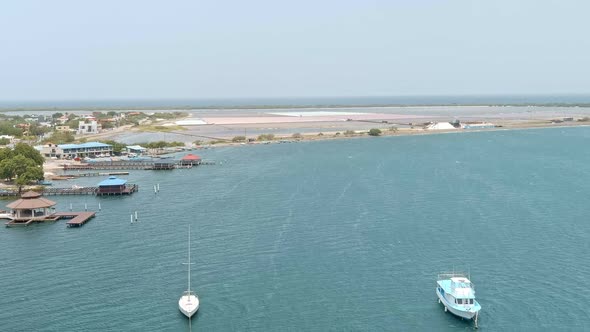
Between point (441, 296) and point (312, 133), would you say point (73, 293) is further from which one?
point (312, 133)

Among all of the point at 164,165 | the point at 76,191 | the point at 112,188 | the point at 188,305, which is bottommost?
the point at 76,191

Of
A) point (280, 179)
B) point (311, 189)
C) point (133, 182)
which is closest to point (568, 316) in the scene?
point (311, 189)

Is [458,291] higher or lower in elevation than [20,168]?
lower

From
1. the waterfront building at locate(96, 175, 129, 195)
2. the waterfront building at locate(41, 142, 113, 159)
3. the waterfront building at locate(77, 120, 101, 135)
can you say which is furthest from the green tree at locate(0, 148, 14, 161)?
the waterfront building at locate(77, 120, 101, 135)

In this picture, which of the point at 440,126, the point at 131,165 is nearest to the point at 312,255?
the point at 131,165

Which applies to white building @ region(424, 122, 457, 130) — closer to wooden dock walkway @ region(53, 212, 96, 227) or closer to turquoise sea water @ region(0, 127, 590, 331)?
turquoise sea water @ region(0, 127, 590, 331)

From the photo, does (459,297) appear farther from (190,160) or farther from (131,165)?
(131,165)

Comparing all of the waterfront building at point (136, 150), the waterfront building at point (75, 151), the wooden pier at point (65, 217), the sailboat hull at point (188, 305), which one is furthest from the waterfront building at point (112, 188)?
the sailboat hull at point (188, 305)
